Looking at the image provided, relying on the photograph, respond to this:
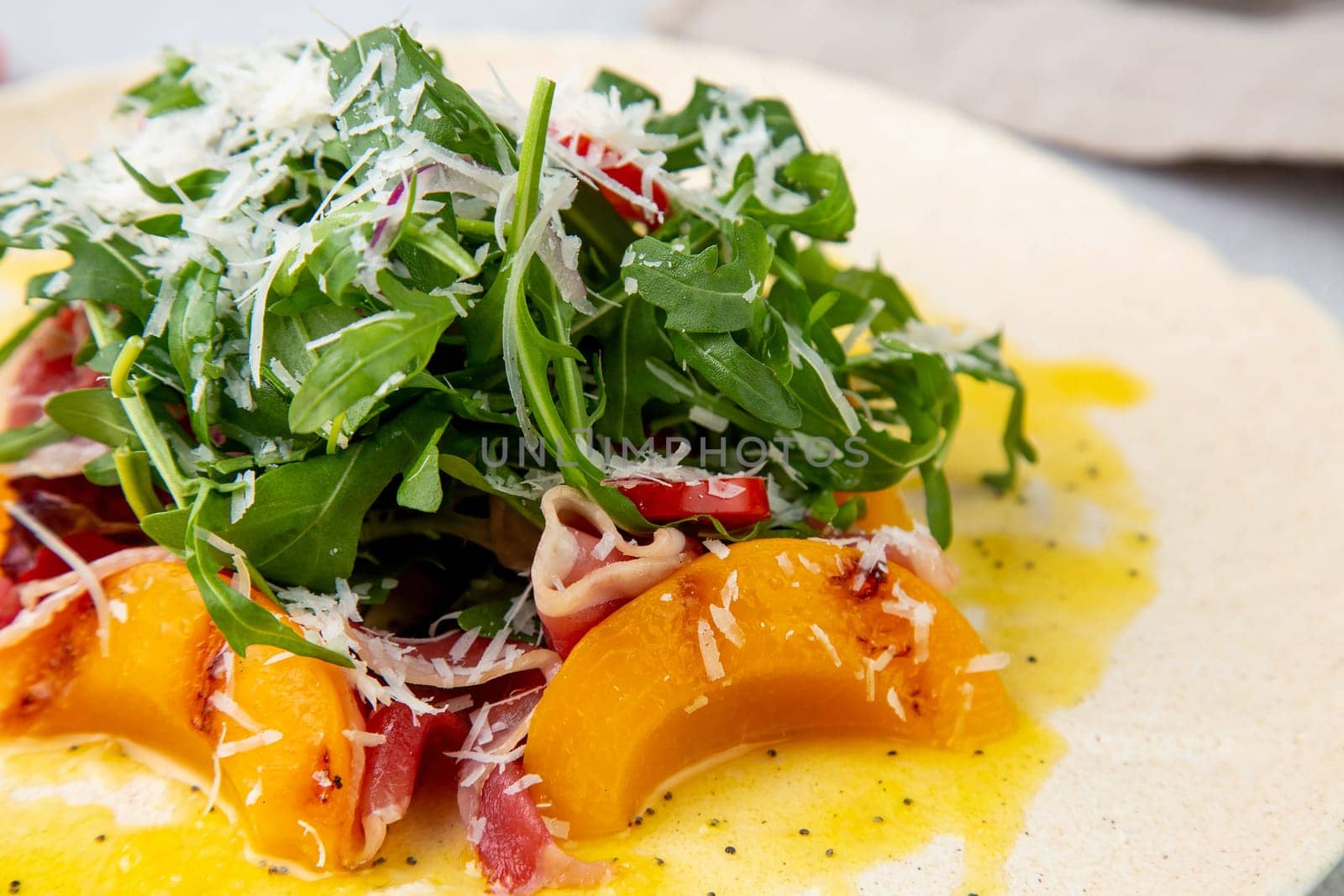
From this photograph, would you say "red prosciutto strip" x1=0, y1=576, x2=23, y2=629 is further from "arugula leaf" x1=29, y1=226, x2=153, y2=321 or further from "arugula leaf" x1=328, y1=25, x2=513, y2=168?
"arugula leaf" x1=328, y1=25, x2=513, y2=168

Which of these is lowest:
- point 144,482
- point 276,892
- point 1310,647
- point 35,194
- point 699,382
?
point 276,892

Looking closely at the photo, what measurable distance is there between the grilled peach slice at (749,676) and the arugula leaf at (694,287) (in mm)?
453

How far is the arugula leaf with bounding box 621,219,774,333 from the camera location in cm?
238

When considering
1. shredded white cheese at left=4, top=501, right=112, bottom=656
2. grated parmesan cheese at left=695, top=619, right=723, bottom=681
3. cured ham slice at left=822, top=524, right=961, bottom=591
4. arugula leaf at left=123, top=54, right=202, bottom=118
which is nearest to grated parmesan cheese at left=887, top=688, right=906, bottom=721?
cured ham slice at left=822, top=524, right=961, bottom=591

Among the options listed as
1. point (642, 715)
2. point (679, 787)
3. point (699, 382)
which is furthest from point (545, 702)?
point (699, 382)

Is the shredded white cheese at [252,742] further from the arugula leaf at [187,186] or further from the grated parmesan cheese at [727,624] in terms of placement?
the arugula leaf at [187,186]

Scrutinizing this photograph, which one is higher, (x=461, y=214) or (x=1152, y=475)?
(x=461, y=214)

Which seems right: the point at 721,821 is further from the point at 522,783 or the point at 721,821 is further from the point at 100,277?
the point at 100,277

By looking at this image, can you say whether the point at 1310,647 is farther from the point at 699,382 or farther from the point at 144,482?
the point at 144,482

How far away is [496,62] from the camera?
182 inches

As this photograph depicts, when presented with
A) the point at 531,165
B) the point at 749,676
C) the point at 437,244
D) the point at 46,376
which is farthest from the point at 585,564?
the point at 46,376

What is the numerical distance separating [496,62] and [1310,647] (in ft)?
11.3

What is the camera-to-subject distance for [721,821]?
2.31m

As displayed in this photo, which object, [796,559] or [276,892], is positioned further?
[796,559]
